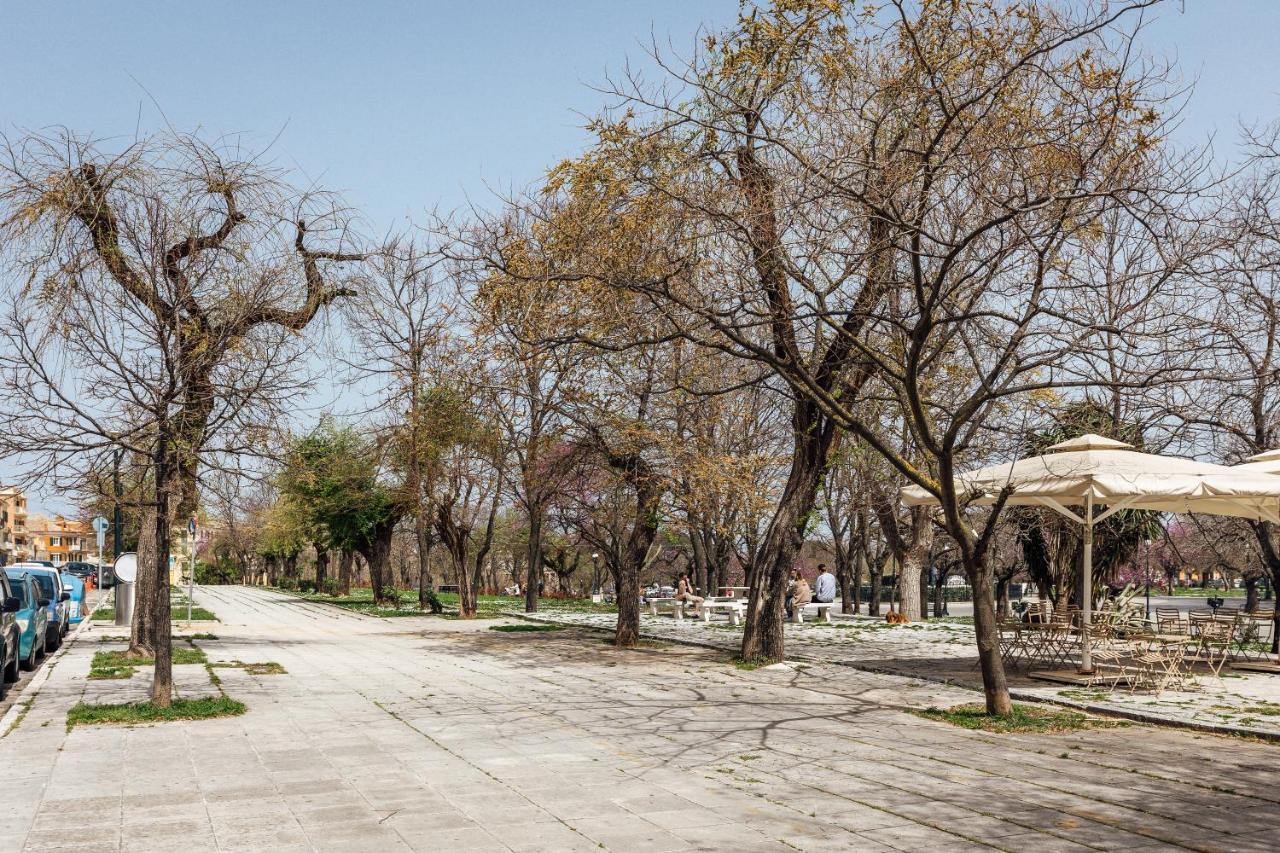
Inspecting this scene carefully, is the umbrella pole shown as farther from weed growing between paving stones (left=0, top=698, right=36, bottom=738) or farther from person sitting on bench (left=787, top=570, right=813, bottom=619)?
person sitting on bench (left=787, top=570, right=813, bottom=619)

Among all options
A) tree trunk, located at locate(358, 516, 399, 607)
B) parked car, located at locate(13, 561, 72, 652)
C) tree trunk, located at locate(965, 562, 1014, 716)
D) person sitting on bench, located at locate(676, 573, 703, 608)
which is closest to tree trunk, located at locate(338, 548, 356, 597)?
tree trunk, located at locate(358, 516, 399, 607)

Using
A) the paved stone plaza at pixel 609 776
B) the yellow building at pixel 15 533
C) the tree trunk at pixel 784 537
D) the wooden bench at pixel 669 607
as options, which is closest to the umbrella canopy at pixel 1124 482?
the tree trunk at pixel 784 537

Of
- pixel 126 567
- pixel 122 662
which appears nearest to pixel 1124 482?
pixel 122 662

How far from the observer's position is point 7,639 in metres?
14.9

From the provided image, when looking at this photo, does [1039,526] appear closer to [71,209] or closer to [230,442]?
[230,442]

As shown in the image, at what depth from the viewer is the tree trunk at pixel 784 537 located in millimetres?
17766

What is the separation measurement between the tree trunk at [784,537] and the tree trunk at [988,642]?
5725mm

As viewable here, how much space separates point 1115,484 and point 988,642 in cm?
326

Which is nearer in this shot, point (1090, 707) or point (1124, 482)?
point (1090, 707)

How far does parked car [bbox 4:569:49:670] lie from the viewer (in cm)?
1766

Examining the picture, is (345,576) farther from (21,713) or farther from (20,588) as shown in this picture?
(21,713)

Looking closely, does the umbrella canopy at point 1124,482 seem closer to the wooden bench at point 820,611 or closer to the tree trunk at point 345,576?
the wooden bench at point 820,611

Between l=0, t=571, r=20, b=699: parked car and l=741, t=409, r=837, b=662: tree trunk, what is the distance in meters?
9.94

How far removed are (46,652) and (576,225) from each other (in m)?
13.0
